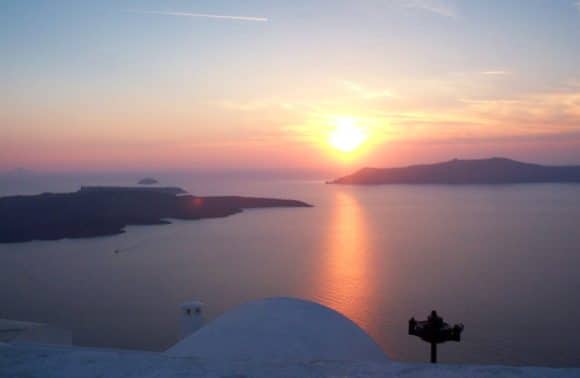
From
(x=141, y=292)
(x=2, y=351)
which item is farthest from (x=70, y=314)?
(x=2, y=351)

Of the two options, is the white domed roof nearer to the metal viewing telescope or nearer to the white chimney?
the metal viewing telescope

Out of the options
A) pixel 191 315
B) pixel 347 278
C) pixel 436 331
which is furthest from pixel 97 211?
pixel 436 331

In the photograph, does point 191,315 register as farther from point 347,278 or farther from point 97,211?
point 97,211

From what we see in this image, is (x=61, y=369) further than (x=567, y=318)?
No

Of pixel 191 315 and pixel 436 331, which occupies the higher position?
pixel 436 331

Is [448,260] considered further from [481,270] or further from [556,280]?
[556,280]

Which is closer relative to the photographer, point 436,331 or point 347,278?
point 436,331
